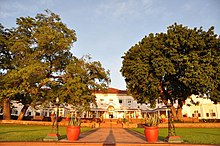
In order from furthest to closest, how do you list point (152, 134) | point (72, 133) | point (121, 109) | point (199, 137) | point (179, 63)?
point (121, 109) → point (179, 63) → point (199, 137) → point (72, 133) → point (152, 134)

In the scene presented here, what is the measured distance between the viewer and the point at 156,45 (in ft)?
80.8

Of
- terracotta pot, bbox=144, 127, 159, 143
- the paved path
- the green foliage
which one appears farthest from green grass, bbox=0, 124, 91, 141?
the green foliage

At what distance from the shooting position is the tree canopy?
24.4 metres

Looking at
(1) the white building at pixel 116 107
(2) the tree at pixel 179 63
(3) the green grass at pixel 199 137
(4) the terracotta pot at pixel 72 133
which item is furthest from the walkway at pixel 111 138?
(1) the white building at pixel 116 107

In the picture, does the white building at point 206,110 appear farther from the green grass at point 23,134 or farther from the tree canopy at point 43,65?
the green grass at point 23,134

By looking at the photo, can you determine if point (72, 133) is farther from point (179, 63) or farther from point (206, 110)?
point (206, 110)

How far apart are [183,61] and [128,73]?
8058mm

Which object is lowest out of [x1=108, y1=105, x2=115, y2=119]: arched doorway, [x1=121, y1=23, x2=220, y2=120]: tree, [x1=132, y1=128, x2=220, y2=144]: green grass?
[x1=108, y1=105, x2=115, y2=119]: arched doorway

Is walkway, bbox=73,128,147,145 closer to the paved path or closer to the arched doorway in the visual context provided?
the paved path

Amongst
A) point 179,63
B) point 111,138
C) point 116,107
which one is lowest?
point 116,107

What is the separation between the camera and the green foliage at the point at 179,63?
71.6ft

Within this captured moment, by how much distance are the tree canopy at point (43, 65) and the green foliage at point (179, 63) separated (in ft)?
22.6

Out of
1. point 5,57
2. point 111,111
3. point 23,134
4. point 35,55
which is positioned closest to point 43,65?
point 35,55

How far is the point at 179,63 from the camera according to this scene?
22.3 m
